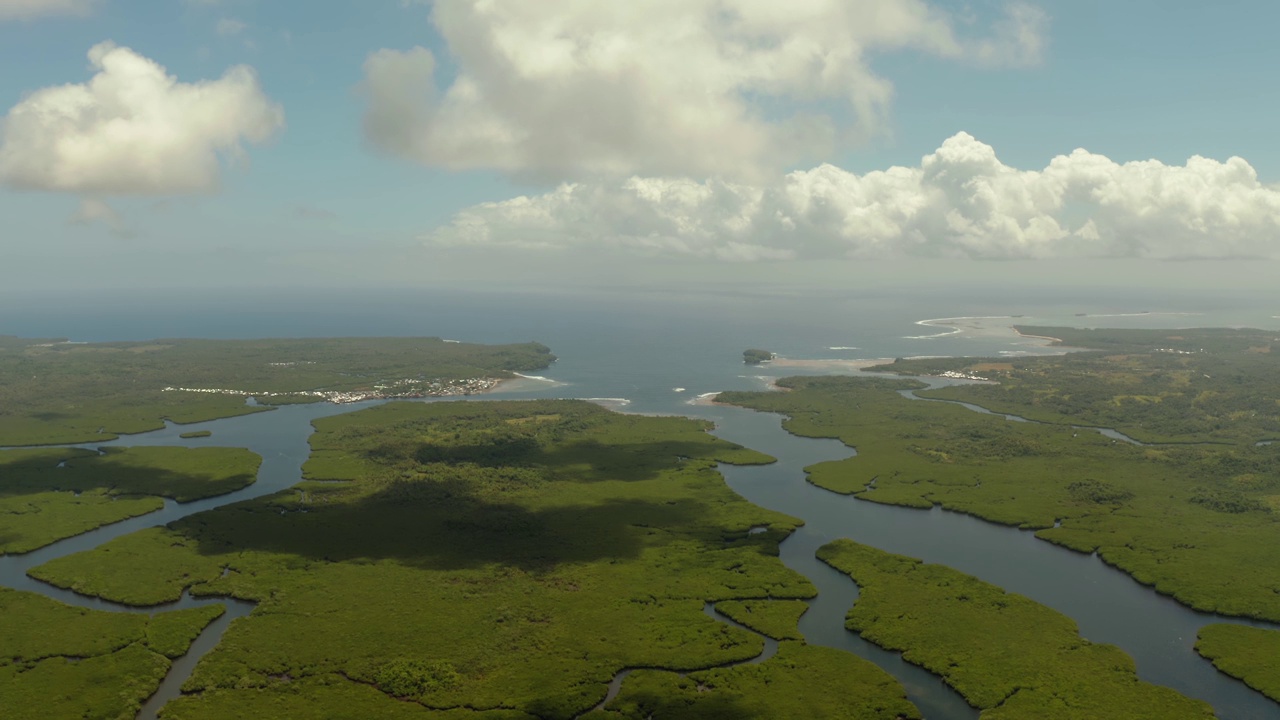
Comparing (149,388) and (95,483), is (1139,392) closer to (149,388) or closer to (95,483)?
(95,483)

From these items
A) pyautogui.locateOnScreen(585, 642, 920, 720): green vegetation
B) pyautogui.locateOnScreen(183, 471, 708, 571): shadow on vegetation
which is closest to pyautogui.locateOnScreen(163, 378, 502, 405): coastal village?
pyautogui.locateOnScreen(183, 471, 708, 571): shadow on vegetation

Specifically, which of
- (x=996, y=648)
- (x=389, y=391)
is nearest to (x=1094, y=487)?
(x=996, y=648)

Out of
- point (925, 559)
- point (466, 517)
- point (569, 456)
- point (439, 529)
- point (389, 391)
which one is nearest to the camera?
point (925, 559)

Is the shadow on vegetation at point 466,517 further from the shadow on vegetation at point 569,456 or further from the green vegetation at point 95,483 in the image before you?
the green vegetation at point 95,483

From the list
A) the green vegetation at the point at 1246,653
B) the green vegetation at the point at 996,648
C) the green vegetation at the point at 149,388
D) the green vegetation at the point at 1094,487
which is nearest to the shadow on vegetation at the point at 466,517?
the green vegetation at the point at 996,648

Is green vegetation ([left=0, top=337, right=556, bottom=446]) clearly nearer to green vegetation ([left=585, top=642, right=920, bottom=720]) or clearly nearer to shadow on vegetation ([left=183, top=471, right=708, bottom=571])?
shadow on vegetation ([left=183, top=471, right=708, bottom=571])

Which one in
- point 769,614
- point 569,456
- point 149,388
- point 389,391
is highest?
point 149,388
